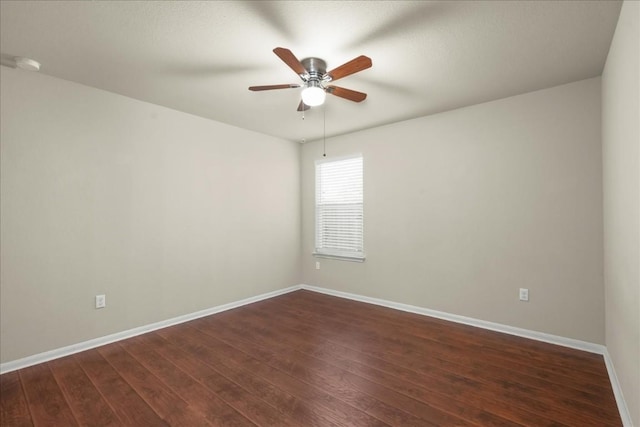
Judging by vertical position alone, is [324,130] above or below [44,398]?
above

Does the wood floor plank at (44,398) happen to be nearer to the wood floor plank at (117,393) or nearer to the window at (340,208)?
the wood floor plank at (117,393)

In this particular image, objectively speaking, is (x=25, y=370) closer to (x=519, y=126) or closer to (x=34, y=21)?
(x=34, y=21)

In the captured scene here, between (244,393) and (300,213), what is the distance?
3279 mm

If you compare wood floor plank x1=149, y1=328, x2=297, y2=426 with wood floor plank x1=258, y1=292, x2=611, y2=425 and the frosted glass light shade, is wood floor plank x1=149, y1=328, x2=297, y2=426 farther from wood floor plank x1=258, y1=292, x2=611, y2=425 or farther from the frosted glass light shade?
the frosted glass light shade

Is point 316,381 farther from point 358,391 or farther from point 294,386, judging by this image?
point 358,391

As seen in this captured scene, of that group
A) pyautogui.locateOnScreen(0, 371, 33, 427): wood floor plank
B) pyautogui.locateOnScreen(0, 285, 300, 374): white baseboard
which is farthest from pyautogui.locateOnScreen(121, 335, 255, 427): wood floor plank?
pyautogui.locateOnScreen(0, 371, 33, 427): wood floor plank

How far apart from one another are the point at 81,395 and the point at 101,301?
3.36 ft

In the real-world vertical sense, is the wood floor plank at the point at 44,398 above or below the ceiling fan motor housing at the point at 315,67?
below

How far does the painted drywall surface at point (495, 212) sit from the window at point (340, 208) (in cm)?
18

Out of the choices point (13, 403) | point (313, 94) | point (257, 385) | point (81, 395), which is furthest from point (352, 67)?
point (13, 403)

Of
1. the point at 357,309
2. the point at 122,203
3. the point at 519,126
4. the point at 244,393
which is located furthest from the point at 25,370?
the point at 519,126

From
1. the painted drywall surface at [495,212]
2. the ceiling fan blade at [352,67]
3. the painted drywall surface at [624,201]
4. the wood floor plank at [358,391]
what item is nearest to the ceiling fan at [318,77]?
the ceiling fan blade at [352,67]

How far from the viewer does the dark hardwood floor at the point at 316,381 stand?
1858 millimetres

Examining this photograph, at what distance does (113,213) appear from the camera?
3.01 m
